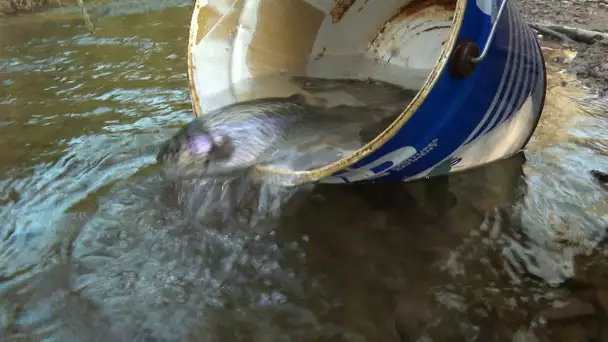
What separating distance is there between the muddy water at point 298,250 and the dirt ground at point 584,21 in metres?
0.49

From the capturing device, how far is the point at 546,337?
1.50 metres

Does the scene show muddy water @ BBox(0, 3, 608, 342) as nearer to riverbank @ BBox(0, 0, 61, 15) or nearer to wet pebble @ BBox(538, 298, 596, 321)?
wet pebble @ BBox(538, 298, 596, 321)

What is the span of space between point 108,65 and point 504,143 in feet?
10.6

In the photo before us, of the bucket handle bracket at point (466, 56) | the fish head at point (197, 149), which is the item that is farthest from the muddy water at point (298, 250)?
the bucket handle bracket at point (466, 56)

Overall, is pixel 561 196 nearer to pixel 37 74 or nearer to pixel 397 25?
pixel 397 25

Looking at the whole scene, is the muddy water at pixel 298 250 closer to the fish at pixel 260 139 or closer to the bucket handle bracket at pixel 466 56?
the fish at pixel 260 139

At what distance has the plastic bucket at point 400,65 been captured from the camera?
1.64 meters

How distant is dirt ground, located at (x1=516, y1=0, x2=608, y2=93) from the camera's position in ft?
10.6

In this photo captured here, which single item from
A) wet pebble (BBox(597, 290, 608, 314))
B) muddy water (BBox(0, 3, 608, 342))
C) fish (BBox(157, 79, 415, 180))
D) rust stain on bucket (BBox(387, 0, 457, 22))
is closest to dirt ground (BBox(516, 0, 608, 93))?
muddy water (BBox(0, 3, 608, 342))

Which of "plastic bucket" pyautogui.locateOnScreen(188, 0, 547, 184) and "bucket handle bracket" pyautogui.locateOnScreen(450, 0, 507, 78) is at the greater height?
"bucket handle bracket" pyautogui.locateOnScreen(450, 0, 507, 78)

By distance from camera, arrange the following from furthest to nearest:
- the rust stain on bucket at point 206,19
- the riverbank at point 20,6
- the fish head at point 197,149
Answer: the riverbank at point 20,6, the rust stain on bucket at point 206,19, the fish head at point 197,149

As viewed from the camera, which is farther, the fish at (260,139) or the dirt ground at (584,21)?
the dirt ground at (584,21)

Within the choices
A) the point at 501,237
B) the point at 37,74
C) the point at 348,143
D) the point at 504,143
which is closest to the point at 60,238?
the point at 348,143

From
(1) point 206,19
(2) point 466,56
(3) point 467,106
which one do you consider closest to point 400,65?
(1) point 206,19
